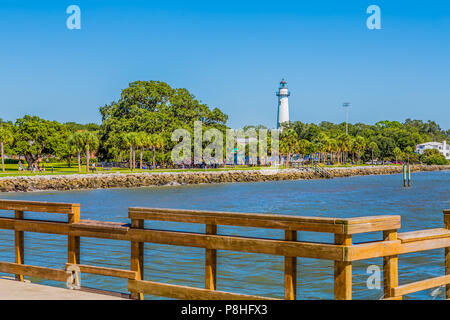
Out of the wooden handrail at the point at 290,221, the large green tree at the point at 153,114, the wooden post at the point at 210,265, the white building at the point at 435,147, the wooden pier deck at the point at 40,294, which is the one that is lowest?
the wooden pier deck at the point at 40,294

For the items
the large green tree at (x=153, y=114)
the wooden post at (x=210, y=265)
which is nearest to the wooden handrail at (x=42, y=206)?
the wooden post at (x=210, y=265)

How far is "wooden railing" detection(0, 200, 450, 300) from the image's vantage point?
17.5 feet

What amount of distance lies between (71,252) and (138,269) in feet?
3.51

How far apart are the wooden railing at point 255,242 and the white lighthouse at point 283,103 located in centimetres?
16641

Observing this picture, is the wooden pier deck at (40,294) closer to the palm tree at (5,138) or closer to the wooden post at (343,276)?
the wooden post at (343,276)

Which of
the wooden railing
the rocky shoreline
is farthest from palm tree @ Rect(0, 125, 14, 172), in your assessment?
the wooden railing

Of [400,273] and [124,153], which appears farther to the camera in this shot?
[124,153]

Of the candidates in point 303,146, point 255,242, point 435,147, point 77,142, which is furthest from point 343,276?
point 435,147

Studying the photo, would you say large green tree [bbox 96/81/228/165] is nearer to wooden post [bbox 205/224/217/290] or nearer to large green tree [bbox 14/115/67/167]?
large green tree [bbox 14/115/67/167]

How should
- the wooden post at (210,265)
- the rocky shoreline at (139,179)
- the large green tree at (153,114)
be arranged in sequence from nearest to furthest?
1. the wooden post at (210,265)
2. the rocky shoreline at (139,179)
3. the large green tree at (153,114)

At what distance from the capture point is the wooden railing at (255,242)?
5348 mm

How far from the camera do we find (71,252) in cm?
734
